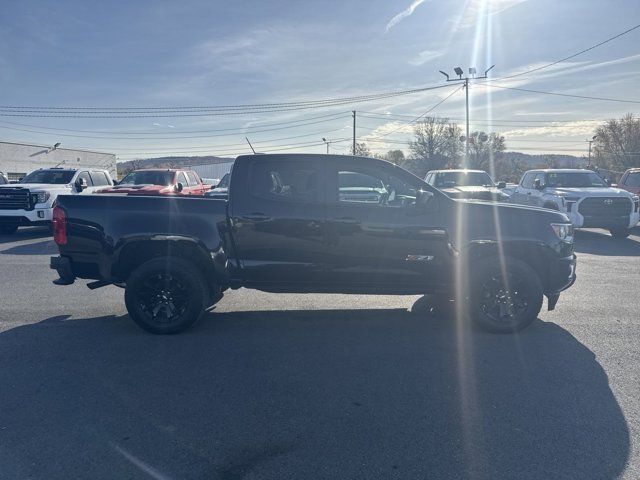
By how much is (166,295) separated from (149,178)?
1164cm

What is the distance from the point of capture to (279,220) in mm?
5512

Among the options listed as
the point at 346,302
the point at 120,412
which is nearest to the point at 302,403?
the point at 120,412

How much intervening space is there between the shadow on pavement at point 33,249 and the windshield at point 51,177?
128 inches

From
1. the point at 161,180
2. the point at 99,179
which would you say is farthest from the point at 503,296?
the point at 99,179

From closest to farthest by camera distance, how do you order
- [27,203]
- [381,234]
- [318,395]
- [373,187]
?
[318,395]
[381,234]
[373,187]
[27,203]

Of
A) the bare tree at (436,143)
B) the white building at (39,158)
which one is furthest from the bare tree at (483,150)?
the white building at (39,158)

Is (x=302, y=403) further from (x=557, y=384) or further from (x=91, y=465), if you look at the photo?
(x=557, y=384)

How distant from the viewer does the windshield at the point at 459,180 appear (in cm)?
1625

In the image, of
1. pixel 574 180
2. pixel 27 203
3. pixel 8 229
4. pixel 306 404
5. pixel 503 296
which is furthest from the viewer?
pixel 8 229

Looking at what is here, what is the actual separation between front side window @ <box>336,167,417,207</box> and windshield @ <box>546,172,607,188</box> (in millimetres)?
10622

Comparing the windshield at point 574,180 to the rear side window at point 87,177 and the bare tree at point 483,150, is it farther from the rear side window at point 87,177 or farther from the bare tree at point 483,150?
the bare tree at point 483,150

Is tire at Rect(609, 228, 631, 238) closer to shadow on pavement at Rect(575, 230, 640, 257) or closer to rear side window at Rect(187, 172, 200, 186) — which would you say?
shadow on pavement at Rect(575, 230, 640, 257)

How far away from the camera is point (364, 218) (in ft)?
17.9

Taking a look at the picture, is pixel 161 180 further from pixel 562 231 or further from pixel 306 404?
pixel 306 404
